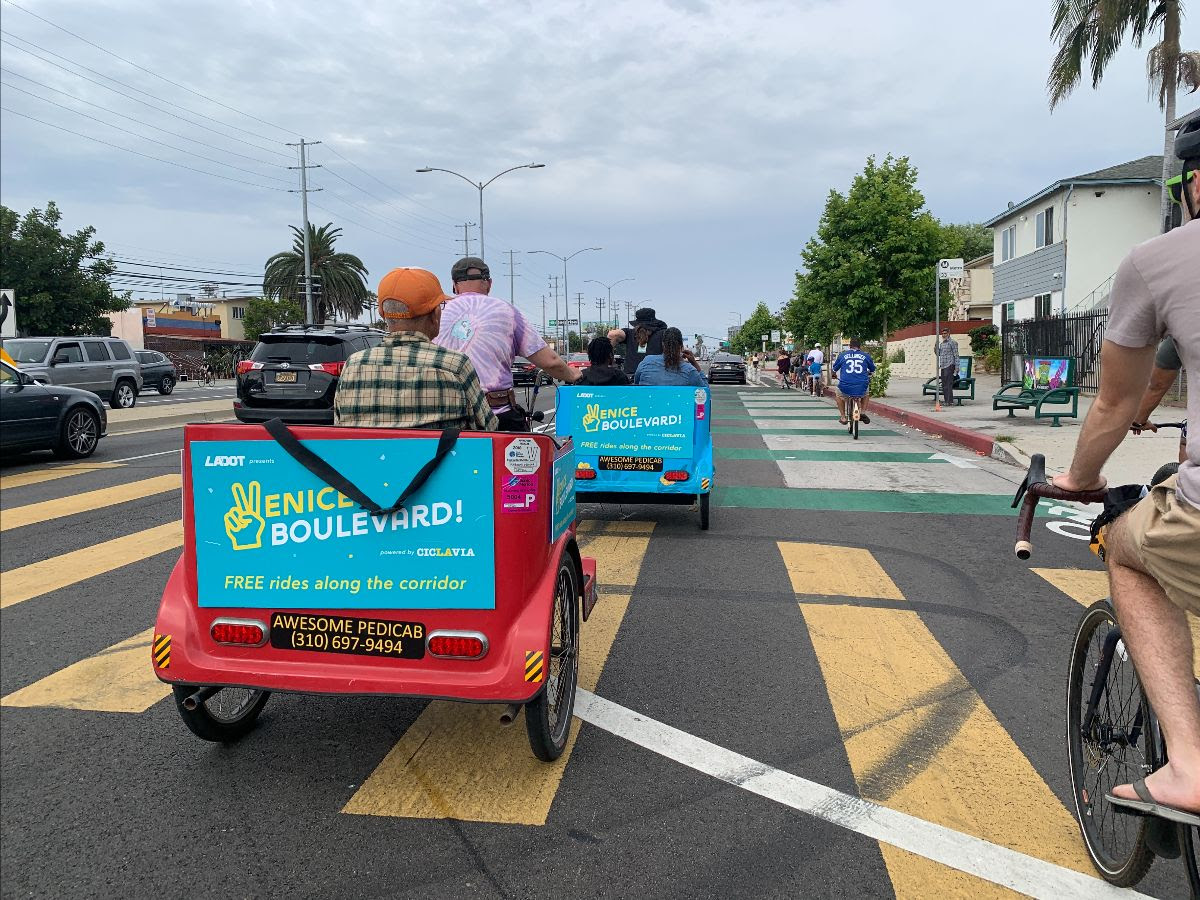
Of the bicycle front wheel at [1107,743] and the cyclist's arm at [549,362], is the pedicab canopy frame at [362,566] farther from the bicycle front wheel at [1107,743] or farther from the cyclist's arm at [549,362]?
the cyclist's arm at [549,362]

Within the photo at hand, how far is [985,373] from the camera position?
37.5 metres

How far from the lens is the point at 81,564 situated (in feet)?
22.1

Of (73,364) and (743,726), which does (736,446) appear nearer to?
(743,726)

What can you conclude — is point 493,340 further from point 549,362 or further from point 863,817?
point 863,817

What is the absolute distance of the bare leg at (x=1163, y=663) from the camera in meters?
2.13

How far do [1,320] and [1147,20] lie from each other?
31.0 m

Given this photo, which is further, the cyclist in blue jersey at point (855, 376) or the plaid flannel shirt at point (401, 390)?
the cyclist in blue jersey at point (855, 376)

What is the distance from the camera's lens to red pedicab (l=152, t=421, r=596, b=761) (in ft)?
10.3

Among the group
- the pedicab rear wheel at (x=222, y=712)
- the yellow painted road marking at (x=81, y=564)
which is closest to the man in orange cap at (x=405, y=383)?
the pedicab rear wheel at (x=222, y=712)

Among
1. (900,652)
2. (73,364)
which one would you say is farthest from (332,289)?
(900,652)

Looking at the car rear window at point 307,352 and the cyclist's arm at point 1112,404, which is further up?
the car rear window at point 307,352

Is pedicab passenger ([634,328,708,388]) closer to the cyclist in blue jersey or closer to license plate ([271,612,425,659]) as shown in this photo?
license plate ([271,612,425,659])

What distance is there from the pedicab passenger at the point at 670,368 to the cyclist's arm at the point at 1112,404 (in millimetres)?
5518

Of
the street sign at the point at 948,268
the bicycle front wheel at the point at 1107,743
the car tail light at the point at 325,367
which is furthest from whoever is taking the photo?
the street sign at the point at 948,268
